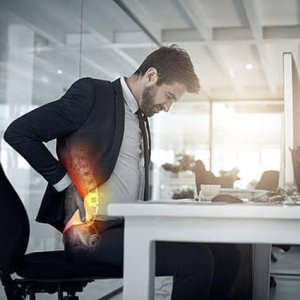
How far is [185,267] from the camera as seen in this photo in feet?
5.36

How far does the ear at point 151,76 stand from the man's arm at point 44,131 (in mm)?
332

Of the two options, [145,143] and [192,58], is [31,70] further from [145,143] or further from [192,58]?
[192,58]

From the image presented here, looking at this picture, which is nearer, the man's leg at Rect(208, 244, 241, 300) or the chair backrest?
the chair backrest

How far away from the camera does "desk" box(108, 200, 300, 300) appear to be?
1341 millimetres

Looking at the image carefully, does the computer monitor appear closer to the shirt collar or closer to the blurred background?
the shirt collar

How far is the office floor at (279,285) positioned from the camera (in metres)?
3.71

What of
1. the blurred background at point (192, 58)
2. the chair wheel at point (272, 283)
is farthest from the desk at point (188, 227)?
the chair wheel at point (272, 283)

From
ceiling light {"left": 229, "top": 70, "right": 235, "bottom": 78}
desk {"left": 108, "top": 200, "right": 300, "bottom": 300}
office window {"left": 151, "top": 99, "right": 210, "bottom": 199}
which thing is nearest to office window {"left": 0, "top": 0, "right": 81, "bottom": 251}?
desk {"left": 108, "top": 200, "right": 300, "bottom": 300}

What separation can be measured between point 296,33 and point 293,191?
16.6 feet

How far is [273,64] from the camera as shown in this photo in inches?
350

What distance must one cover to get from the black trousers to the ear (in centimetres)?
58

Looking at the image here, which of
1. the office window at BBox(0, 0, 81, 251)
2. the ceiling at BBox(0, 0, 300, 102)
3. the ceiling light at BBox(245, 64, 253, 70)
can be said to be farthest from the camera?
the ceiling light at BBox(245, 64, 253, 70)

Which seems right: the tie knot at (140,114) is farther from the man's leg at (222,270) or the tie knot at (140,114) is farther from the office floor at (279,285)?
the office floor at (279,285)

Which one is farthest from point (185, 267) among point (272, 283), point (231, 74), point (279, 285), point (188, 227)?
point (231, 74)
